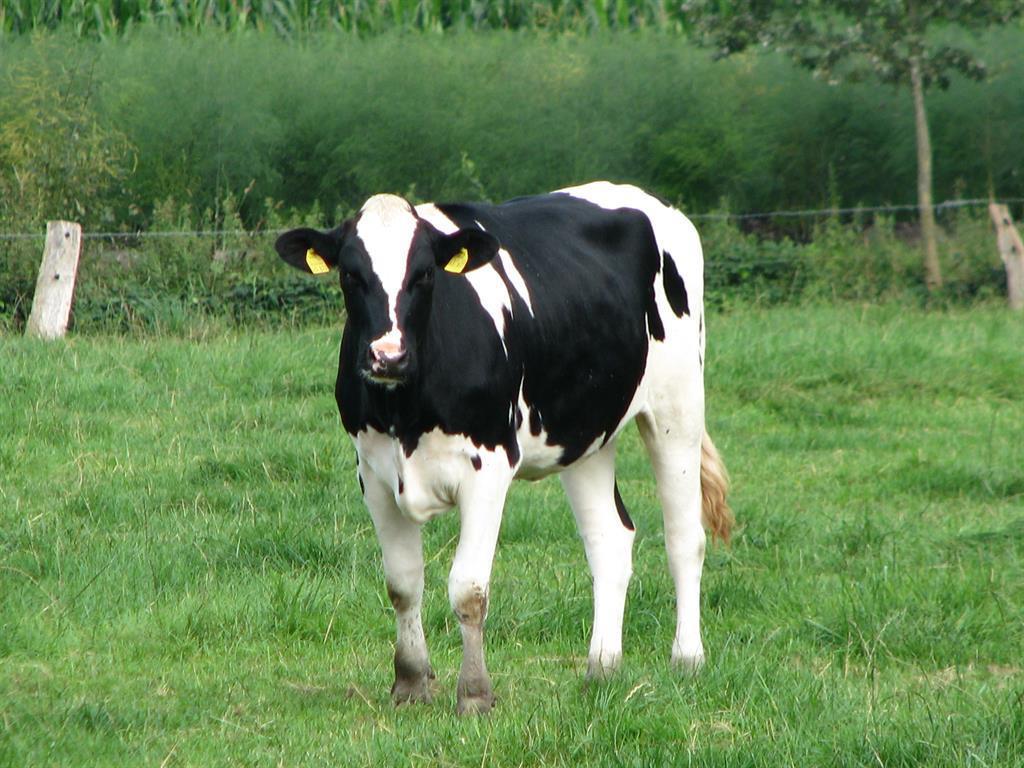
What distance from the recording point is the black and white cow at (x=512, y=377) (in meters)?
4.30

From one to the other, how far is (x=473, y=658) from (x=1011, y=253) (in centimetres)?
1107

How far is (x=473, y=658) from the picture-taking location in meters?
4.43

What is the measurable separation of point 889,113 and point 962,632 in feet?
43.6

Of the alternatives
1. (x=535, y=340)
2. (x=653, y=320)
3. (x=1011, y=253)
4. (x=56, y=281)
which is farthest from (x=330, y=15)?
(x=535, y=340)

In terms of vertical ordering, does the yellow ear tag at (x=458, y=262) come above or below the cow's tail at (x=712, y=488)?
above

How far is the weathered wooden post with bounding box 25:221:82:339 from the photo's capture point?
35.4 ft

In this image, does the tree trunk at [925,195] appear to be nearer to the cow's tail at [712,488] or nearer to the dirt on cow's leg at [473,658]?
the cow's tail at [712,488]

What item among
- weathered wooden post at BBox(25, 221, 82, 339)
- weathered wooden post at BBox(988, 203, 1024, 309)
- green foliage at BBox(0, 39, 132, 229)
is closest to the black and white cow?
weathered wooden post at BBox(25, 221, 82, 339)

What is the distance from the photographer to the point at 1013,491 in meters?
7.88

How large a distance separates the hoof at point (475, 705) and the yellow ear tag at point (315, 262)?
127 centimetres

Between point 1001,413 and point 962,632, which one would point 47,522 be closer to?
point 962,632

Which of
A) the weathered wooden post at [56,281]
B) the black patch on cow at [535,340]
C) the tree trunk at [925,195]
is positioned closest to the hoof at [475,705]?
the black patch on cow at [535,340]

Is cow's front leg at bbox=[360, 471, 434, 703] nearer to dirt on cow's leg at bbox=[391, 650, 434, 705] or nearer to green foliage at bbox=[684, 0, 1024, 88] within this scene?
dirt on cow's leg at bbox=[391, 650, 434, 705]

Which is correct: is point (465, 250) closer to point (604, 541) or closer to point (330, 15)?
point (604, 541)
